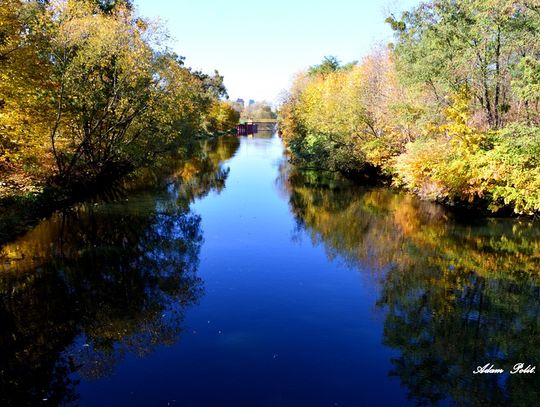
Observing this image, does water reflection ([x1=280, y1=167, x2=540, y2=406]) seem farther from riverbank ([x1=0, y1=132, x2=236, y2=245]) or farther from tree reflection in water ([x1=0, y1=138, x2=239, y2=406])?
riverbank ([x1=0, y1=132, x2=236, y2=245])

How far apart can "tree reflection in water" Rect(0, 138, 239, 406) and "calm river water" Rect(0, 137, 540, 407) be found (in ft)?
0.16

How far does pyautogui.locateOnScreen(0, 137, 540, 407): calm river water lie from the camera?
9.03 metres

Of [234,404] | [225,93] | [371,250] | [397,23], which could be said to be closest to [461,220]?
[371,250]

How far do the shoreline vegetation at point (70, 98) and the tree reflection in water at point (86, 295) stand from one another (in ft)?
8.73

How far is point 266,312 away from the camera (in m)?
12.6

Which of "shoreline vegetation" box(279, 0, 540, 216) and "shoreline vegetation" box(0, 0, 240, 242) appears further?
"shoreline vegetation" box(279, 0, 540, 216)

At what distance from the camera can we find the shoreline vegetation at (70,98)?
2000cm

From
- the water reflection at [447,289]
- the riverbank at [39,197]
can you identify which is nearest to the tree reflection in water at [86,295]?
the riverbank at [39,197]

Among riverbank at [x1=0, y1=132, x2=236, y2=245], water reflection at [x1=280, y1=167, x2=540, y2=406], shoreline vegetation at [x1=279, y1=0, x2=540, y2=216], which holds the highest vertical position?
shoreline vegetation at [x1=279, y1=0, x2=540, y2=216]

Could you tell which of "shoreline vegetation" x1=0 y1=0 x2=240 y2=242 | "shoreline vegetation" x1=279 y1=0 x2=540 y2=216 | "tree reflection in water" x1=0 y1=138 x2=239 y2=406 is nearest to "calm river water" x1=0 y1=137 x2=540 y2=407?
"tree reflection in water" x1=0 y1=138 x2=239 y2=406

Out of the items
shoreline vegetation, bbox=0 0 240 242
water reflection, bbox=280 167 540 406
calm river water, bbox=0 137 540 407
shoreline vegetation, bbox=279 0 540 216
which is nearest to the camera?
calm river water, bbox=0 137 540 407

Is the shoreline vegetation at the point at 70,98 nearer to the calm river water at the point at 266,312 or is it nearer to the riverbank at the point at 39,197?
the riverbank at the point at 39,197

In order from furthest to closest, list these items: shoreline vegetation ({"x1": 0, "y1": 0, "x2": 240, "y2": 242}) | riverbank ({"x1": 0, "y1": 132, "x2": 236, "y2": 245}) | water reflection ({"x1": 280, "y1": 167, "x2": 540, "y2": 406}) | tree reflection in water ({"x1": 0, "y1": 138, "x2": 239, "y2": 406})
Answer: shoreline vegetation ({"x1": 0, "y1": 0, "x2": 240, "y2": 242})
riverbank ({"x1": 0, "y1": 132, "x2": 236, "y2": 245})
tree reflection in water ({"x1": 0, "y1": 138, "x2": 239, "y2": 406})
water reflection ({"x1": 280, "y1": 167, "x2": 540, "y2": 406})

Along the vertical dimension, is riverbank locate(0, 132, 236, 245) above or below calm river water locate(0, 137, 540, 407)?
above
